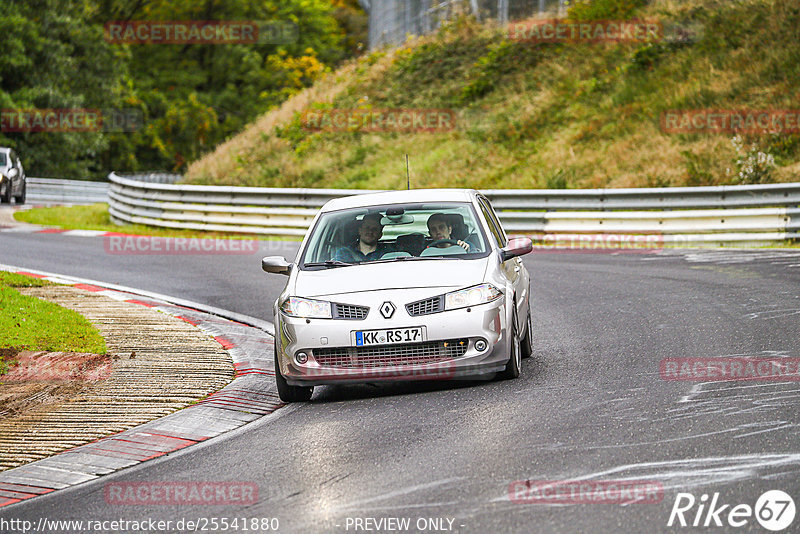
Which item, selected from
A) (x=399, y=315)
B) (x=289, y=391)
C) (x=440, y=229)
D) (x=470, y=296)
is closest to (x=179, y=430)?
(x=289, y=391)

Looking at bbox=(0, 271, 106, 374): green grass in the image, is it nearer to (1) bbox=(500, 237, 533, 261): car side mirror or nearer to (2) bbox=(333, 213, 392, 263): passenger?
(2) bbox=(333, 213, 392, 263): passenger

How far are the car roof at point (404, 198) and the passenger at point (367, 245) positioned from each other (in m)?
0.23

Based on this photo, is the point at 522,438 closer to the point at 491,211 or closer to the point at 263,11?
the point at 491,211

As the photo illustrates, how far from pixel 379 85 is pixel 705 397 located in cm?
3123

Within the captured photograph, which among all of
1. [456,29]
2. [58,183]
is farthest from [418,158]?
[58,183]

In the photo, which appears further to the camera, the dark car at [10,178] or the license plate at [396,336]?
the dark car at [10,178]

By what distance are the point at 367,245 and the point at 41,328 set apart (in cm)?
392

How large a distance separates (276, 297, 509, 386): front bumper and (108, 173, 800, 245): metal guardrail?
1174 centimetres

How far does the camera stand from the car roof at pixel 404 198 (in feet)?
32.3

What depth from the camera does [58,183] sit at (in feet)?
129

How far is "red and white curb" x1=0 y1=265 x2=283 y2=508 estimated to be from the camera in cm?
681

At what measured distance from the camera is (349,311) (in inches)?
334

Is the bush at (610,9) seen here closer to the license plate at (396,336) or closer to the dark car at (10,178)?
the dark car at (10,178)

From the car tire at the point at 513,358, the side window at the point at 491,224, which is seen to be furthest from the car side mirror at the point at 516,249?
the car tire at the point at 513,358
